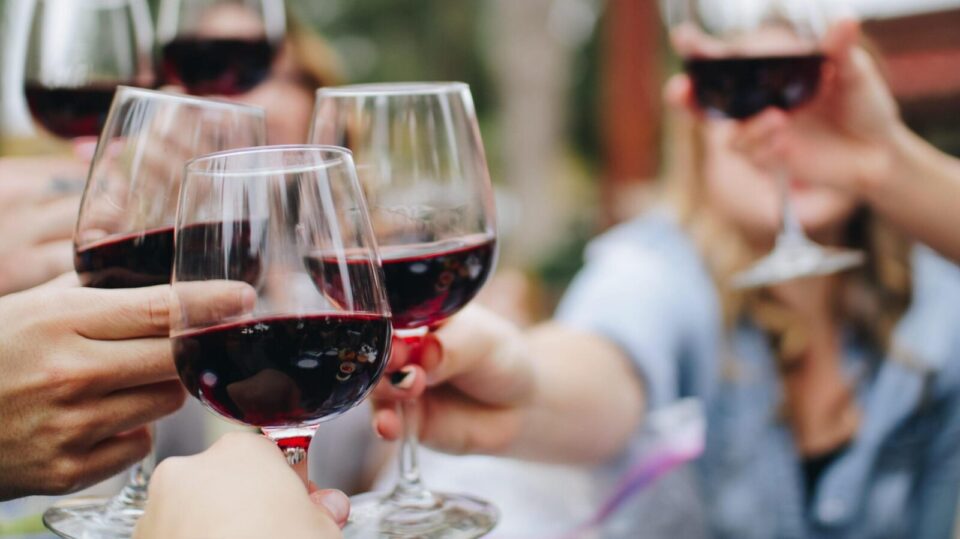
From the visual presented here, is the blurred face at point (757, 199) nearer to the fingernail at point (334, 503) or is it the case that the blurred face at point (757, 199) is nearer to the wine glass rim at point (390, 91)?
the wine glass rim at point (390, 91)

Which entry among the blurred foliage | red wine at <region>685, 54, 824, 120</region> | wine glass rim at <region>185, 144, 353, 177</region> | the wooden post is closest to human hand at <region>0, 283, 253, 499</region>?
wine glass rim at <region>185, 144, 353, 177</region>

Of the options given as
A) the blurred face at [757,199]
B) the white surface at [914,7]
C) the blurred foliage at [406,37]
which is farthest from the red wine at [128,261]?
the blurred foliage at [406,37]

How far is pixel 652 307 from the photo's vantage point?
2.16 meters

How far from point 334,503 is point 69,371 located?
301 millimetres

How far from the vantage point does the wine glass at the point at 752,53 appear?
5.64ft

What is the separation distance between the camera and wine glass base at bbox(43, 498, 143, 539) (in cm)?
105

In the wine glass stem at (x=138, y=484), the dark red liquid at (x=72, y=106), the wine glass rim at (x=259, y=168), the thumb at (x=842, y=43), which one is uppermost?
the wine glass rim at (x=259, y=168)

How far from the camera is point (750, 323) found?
91.4 inches

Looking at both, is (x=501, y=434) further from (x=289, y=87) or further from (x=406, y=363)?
(x=289, y=87)

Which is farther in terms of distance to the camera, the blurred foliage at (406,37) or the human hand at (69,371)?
the blurred foliage at (406,37)

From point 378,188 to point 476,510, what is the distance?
15.4 inches

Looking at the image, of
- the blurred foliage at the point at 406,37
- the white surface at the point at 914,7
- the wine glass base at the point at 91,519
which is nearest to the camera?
the wine glass base at the point at 91,519

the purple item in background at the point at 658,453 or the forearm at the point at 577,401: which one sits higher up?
the forearm at the point at 577,401

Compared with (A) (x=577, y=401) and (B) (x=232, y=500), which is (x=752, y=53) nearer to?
(A) (x=577, y=401)
